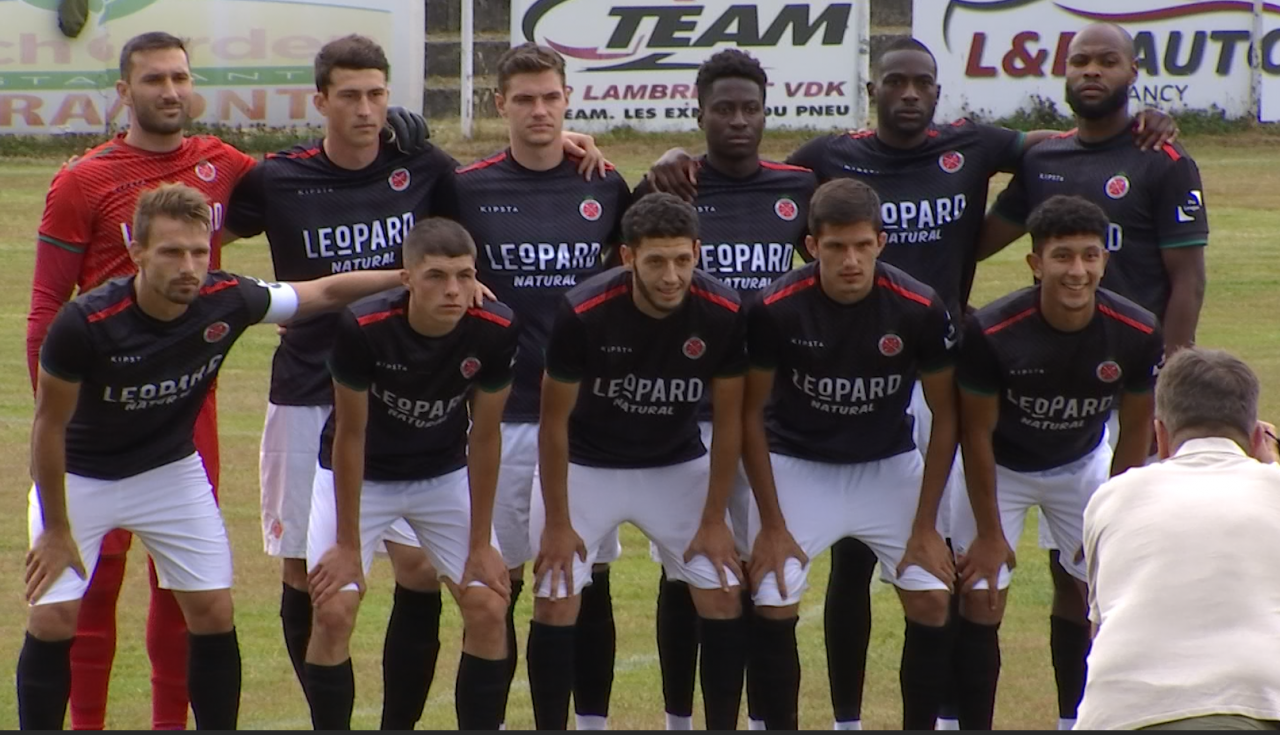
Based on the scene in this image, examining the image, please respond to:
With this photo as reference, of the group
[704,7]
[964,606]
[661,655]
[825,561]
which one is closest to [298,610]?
[661,655]

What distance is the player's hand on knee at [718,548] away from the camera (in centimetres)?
589

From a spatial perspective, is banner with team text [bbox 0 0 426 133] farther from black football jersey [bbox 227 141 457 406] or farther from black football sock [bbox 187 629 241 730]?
black football sock [bbox 187 629 241 730]

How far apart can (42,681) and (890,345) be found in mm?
2898

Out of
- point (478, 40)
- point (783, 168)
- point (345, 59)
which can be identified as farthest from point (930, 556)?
point (478, 40)

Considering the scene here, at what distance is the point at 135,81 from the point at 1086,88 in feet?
11.0

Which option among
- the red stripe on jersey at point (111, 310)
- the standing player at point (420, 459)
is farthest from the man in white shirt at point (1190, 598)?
the red stripe on jersey at point (111, 310)

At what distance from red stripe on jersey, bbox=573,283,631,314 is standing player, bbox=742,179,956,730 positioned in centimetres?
44

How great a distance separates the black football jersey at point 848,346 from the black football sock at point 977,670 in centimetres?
70

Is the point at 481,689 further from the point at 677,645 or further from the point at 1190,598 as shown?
the point at 1190,598

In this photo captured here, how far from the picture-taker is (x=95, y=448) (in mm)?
5648

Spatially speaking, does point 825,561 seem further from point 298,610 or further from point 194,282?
point 194,282

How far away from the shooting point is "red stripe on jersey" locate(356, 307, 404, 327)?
18.7ft

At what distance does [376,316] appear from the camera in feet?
18.7

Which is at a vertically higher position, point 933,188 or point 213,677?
point 933,188
